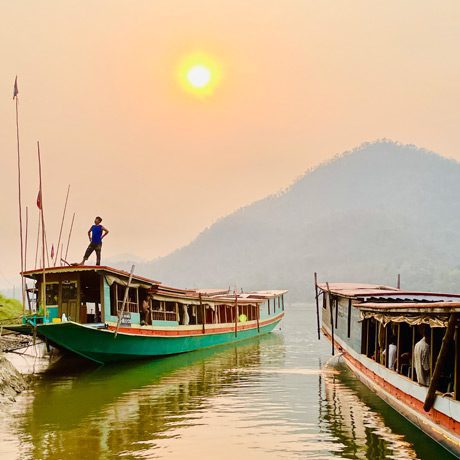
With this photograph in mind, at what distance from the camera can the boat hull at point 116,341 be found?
23500mm

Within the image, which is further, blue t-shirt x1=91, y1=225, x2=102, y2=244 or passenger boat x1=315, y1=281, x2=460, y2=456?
blue t-shirt x1=91, y1=225, x2=102, y2=244

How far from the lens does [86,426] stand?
15648mm

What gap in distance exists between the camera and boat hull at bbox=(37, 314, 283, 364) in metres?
23.5

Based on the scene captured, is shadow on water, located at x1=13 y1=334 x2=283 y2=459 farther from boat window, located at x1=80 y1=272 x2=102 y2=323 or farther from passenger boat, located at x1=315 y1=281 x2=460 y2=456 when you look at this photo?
passenger boat, located at x1=315 y1=281 x2=460 y2=456

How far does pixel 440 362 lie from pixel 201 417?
727cm

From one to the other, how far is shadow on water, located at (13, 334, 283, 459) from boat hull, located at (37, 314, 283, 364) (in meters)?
0.53

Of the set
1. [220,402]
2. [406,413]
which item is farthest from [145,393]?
[406,413]

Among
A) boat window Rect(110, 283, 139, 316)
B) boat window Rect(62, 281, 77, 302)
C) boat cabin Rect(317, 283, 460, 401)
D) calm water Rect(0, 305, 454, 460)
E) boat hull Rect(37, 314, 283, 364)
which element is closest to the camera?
boat cabin Rect(317, 283, 460, 401)

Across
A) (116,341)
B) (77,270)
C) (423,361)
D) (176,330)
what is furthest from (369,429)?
(176,330)

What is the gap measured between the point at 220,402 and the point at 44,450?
681 cm

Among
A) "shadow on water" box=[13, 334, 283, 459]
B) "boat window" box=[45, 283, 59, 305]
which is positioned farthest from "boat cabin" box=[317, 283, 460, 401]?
"boat window" box=[45, 283, 59, 305]

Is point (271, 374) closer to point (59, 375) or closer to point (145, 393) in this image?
point (145, 393)

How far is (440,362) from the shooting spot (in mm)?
11945

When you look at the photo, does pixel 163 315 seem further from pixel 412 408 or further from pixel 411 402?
pixel 412 408
